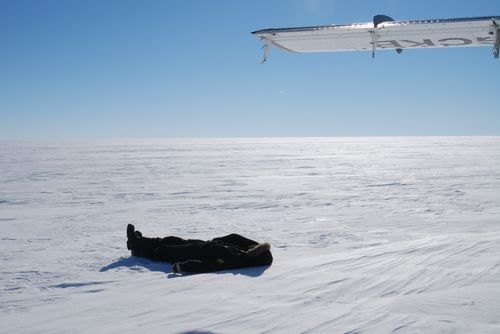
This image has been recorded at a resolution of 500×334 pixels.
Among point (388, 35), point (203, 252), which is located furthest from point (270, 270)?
point (388, 35)

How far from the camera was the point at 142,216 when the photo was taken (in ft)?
23.7

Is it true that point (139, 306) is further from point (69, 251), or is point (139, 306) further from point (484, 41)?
point (484, 41)

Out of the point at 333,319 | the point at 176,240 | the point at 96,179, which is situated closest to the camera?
the point at 333,319

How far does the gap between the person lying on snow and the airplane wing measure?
303cm

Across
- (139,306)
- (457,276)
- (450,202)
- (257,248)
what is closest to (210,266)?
(257,248)

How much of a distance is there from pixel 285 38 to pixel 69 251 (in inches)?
160

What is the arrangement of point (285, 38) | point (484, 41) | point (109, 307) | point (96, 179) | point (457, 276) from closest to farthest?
1. point (109, 307)
2. point (457, 276)
3. point (484, 41)
4. point (285, 38)
5. point (96, 179)

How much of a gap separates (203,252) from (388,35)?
3945mm

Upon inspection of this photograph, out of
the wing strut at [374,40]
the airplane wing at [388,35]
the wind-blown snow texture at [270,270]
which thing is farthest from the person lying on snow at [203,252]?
the wing strut at [374,40]

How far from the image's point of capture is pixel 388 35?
5824 mm

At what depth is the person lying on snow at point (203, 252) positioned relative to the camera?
13.5ft

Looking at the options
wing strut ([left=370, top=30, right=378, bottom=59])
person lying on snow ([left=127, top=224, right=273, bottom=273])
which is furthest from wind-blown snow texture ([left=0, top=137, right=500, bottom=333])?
wing strut ([left=370, top=30, right=378, bottom=59])

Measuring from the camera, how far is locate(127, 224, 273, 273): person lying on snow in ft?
13.5

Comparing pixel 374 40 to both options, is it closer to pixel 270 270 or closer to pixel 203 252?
pixel 270 270
